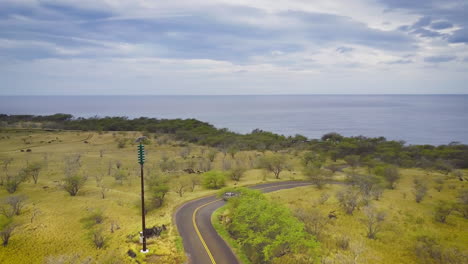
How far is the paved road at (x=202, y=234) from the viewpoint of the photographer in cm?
2141

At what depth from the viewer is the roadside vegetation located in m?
22.2

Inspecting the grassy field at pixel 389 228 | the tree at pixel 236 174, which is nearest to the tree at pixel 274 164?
the tree at pixel 236 174

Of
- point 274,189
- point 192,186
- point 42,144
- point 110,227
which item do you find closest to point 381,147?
point 274,189

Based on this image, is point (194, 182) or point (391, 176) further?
point (391, 176)

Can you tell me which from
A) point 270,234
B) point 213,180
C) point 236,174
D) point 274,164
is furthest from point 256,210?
point 274,164

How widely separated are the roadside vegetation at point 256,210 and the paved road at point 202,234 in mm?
1015

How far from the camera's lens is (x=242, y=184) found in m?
42.4

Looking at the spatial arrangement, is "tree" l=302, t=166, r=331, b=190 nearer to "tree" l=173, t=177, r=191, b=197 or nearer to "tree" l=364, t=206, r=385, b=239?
"tree" l=364, t=206, r=385, b=239

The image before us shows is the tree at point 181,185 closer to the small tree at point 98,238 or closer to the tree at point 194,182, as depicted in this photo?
the tree at point 194,182

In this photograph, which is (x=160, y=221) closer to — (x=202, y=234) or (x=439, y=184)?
(x=202, y=234)

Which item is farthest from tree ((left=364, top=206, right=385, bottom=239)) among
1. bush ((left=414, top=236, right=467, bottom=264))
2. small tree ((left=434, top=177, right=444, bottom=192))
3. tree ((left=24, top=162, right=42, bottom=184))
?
tree ((left=24, top=162, right=42, bottom=184))

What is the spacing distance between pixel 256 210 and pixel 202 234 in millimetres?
6097

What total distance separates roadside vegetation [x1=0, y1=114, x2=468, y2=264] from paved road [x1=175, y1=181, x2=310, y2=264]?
1.01m

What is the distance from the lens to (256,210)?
2214 cm
